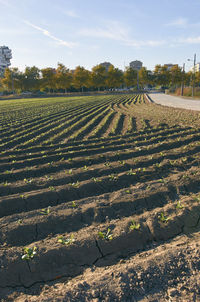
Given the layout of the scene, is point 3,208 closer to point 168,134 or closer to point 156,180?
point 156,180

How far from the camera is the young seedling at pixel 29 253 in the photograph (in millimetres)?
3422

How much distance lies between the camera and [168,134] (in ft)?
36.3

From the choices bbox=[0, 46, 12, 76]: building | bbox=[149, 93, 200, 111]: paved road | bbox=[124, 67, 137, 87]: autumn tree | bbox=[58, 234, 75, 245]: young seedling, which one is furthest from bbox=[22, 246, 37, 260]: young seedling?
bbox=[0, 46, 12, 76]: building

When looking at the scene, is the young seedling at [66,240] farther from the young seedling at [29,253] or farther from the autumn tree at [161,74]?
the autumn tree at [161,74]

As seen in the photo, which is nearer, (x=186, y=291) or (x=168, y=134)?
(x=186, y=291)

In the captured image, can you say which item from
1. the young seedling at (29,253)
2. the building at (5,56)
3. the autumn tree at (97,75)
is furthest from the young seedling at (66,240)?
the building at (5,56)

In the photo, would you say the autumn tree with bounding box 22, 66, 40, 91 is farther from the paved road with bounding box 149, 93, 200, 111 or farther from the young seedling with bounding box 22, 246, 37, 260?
the young seedling with bounding box 22, 246, 37, 260

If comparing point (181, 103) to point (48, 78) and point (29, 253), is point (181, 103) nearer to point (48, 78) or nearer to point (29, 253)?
point (29, 253)

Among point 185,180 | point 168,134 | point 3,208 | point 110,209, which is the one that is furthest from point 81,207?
point 168,134

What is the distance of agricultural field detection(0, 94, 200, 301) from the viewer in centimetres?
301

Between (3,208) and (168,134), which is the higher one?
(168,134)

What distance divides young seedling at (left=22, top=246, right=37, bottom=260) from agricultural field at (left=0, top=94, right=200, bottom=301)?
42 millimetres

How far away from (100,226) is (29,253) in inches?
55.6

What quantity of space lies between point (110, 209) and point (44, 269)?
190cm
